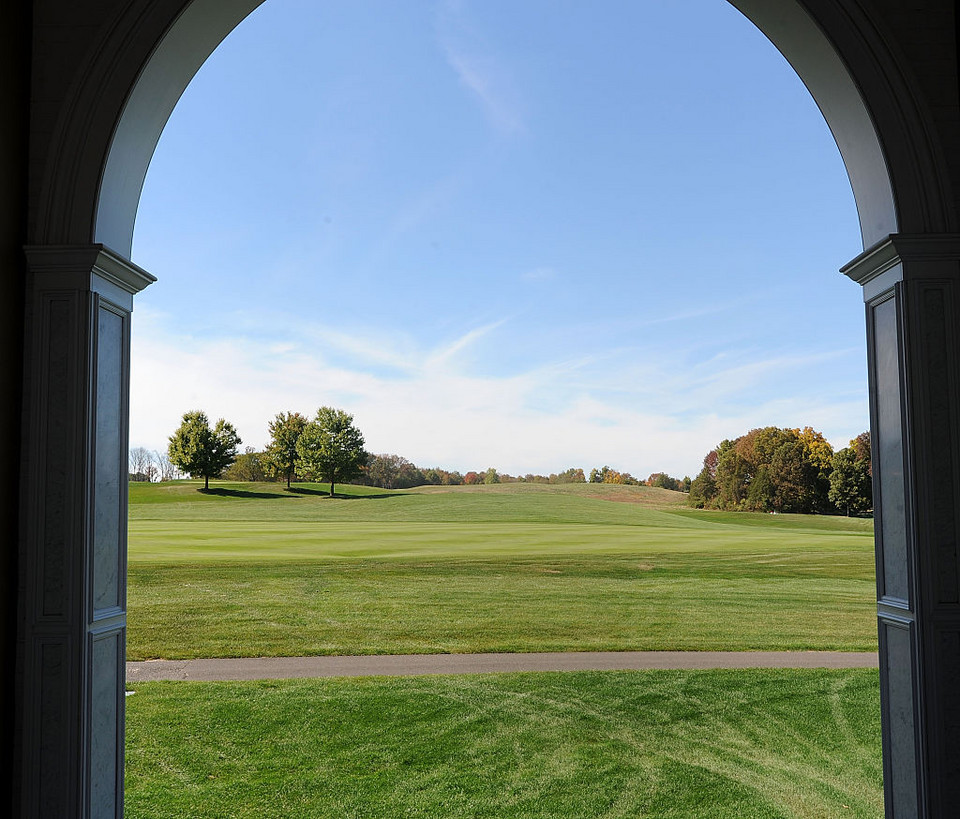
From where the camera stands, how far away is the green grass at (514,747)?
6598mm

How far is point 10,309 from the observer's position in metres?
2.66

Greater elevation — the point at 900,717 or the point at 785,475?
the point at 785,475

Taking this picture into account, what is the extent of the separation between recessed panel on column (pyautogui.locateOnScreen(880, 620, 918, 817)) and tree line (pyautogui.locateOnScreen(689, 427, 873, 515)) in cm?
2060

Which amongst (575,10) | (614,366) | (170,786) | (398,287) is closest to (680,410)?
(614,366)

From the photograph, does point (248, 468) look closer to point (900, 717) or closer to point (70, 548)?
point (70, 548)

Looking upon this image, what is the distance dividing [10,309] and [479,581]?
15165mm

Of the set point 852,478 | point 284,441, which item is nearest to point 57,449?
point 852,478

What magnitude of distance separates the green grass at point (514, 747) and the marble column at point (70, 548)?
3839 mm

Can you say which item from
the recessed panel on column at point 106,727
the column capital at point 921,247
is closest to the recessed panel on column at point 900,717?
the column capital at point 921,247

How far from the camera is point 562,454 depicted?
27453 millimetres

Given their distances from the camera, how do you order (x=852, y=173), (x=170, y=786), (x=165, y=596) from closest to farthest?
(x=852, y=173), (x=170, y=786), (x=165, y=596)

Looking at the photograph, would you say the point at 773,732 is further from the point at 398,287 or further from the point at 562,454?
the point at 398,287

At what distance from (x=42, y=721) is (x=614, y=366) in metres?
27.1

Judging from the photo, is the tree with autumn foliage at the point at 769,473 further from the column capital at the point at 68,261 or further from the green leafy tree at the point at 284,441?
the column capital at the point at 68,261
